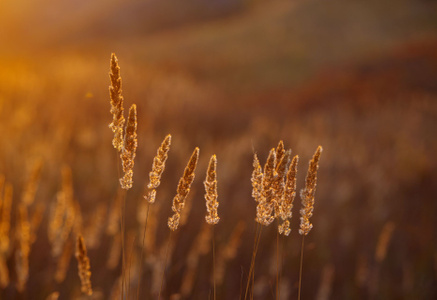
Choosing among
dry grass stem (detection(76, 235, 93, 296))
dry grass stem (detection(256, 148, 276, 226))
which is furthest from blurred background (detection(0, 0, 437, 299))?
dry grass stem (detection(76, 235, 93, 296))

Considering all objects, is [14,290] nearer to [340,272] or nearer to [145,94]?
[340,272]

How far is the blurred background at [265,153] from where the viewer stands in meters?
2.90

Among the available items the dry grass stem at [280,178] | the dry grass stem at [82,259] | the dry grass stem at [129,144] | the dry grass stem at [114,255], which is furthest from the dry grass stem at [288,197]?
the dry grass stem at [114,255]

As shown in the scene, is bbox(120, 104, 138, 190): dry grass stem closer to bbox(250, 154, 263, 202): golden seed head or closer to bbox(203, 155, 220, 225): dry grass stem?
bbox(203, 155, 220, 225): dry grass stem

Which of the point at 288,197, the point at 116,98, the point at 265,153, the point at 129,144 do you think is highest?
the point at 265,153

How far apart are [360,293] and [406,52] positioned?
10792 mm

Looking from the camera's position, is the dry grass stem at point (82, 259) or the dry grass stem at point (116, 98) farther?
the dry grass stem at point (82, 259)

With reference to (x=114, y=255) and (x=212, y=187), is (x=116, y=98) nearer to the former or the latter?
(x=212, y=187)

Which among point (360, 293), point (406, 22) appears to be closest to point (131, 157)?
point (360, 293)

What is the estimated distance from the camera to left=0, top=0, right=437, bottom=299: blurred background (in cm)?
290

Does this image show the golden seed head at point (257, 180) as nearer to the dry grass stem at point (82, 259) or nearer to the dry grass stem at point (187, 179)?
the dry grass stem at point (187, 179)

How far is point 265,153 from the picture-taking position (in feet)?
16.5

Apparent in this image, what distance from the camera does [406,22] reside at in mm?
15195

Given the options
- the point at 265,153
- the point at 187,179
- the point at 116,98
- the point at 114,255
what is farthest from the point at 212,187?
the point at 265,153
